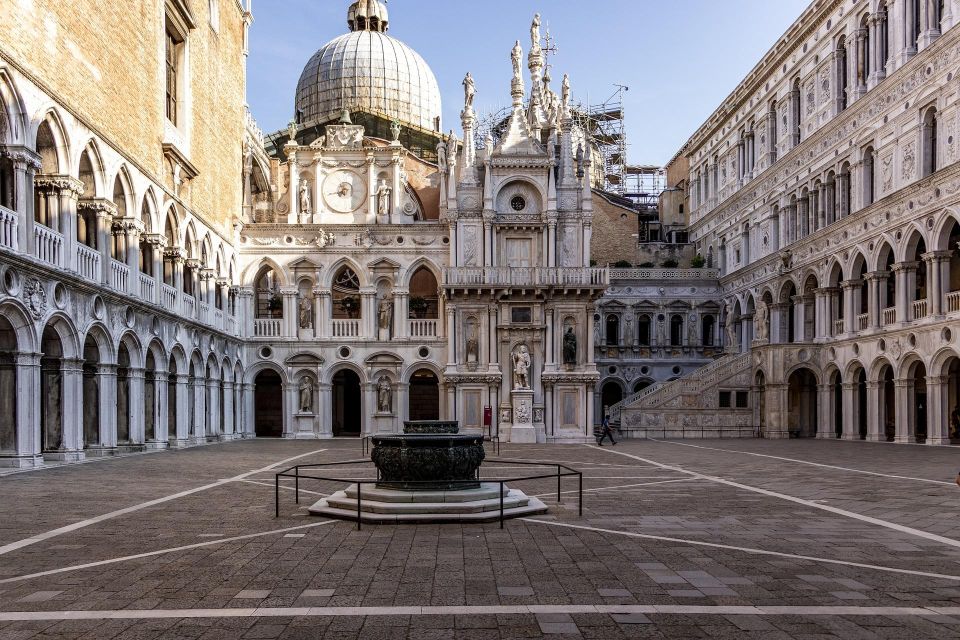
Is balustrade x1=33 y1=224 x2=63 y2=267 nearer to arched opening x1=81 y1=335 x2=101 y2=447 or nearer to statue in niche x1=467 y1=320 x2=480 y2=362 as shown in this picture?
arched opening x1=81 y1=335 x2=101 y2=447

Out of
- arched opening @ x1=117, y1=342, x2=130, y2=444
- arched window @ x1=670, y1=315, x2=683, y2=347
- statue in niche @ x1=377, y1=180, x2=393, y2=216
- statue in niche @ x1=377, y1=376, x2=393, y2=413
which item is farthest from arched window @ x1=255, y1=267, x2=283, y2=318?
arched window @ x1=670, y1=315, x2=683, y2=347

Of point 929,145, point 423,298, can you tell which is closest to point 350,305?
point 423,298

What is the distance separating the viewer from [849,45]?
37938 millimetres

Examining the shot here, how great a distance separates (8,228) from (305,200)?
22084 mm

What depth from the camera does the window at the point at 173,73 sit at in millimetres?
32328

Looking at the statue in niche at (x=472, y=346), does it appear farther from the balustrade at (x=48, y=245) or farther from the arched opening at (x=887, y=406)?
the balustrade at (x=48, y=245)

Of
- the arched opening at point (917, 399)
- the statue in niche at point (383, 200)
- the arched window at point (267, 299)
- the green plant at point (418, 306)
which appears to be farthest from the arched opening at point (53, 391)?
the arched opening at point (917, 399)

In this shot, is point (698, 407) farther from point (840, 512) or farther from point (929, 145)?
point (840, 512)

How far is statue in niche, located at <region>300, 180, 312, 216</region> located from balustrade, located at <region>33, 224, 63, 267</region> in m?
19.5

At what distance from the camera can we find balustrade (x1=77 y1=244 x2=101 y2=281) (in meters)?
23.8

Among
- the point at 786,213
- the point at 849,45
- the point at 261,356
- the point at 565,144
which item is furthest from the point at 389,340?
the point at 849,45

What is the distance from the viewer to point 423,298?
146 feet

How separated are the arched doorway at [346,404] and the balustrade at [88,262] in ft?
67.9

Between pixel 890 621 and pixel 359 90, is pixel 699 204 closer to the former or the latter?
pixel 359 90
